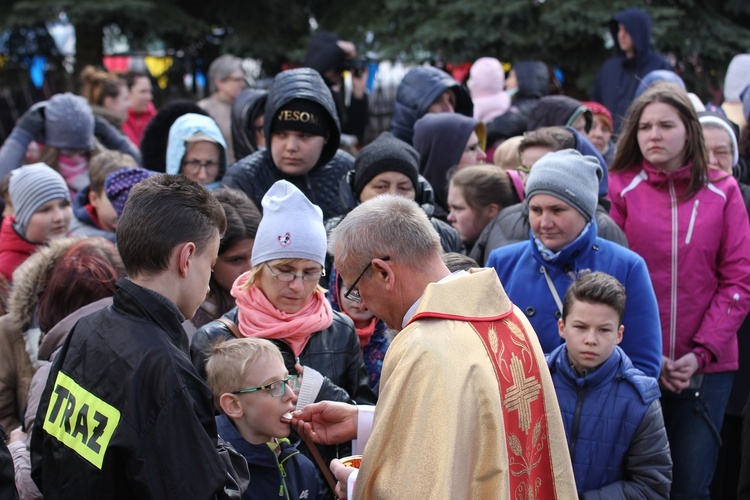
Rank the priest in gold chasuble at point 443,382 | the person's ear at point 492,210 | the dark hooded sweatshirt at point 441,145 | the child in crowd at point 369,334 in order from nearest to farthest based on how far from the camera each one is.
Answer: the priest in gold chasuble at point 443,382
the child in crowd at point 369,334
the person's ear at point 492,210
the dark hooded sweatshirt at point 441,145

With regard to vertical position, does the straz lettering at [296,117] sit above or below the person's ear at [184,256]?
above

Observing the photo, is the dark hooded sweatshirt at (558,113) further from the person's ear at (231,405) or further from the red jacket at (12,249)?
the person's ear at (231,405)

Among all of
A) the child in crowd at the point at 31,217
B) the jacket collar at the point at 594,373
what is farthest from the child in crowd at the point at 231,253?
the jacket collar at the point at 594,373

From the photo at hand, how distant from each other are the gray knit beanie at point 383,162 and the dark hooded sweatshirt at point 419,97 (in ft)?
5.63

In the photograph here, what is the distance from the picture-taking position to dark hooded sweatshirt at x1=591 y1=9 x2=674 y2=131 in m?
9.43

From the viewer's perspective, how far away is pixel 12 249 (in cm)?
577

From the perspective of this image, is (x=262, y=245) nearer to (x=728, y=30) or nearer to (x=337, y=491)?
(x=337, y=491)

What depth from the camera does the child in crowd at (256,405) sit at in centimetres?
355

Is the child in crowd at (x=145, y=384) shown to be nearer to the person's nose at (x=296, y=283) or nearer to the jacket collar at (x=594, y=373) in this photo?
the person's nose at (x=296, y=283)

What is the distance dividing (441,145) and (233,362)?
3.33 metres

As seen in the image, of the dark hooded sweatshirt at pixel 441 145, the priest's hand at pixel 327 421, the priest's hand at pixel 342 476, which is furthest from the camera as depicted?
the dark hooded sweatshirt at pixel 441 145

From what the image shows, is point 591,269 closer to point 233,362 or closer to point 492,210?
point 492,210

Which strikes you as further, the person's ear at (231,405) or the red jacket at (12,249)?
the red jacket at (12,249)

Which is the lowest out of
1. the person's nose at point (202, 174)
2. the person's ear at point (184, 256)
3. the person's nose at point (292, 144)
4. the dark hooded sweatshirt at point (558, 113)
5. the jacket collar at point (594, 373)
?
the jacket collar at point (594, 373)
